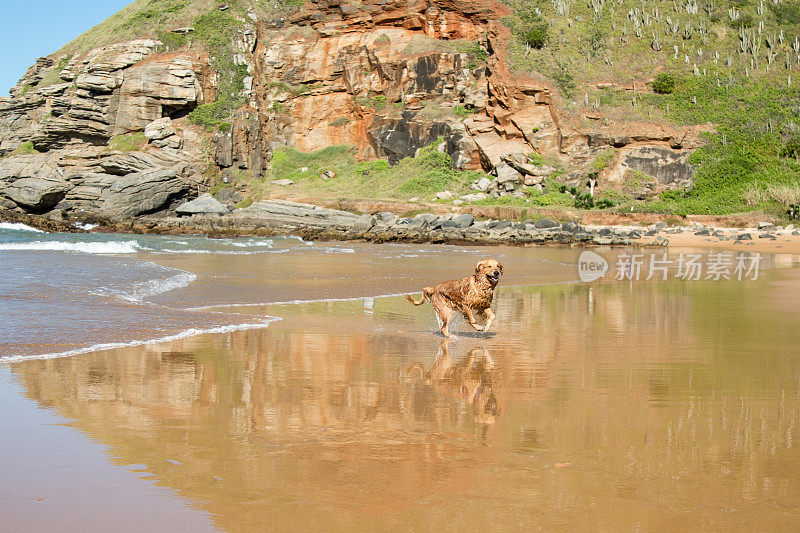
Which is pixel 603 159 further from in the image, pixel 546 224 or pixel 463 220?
pixel 463 220

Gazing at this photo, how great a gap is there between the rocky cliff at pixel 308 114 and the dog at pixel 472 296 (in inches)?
1153

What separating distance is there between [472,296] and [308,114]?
140 feet

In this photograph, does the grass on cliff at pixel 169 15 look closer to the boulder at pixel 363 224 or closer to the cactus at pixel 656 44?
the boulder at pixel 363 224

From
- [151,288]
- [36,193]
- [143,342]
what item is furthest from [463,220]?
[143,342]

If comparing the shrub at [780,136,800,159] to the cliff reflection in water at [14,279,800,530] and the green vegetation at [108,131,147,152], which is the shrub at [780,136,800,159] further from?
the green vegetation at [108,131,147,152]

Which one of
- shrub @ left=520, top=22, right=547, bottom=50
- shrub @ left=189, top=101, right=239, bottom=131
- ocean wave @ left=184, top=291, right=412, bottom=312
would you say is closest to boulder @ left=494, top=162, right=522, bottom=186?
shrub @ left=520, top=22, right=547, bottom=50

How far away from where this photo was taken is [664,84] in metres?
38.5

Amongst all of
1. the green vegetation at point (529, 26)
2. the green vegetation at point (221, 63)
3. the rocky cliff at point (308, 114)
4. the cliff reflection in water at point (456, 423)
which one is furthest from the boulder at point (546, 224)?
the green vegetation at point (221, 63)

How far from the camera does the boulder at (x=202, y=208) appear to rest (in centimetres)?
3900

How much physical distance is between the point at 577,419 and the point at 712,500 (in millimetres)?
1325

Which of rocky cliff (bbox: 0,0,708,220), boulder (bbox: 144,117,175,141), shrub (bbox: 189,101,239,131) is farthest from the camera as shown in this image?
shrub (bbox: 189,101,239,131)

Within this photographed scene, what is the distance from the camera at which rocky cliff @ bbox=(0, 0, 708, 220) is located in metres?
37.8

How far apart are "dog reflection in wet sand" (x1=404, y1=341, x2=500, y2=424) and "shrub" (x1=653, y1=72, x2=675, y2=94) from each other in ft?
119

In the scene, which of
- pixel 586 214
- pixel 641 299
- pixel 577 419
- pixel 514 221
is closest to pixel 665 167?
pixel 586 214
